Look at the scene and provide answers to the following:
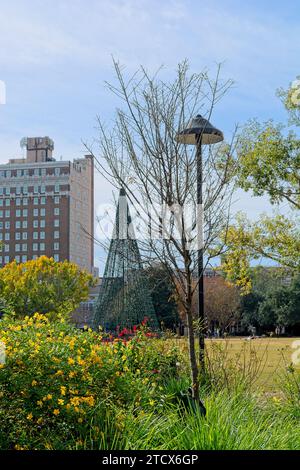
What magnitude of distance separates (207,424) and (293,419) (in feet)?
6.09

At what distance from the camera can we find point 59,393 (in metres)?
4.69

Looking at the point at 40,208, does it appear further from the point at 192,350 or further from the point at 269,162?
the point at 192,350

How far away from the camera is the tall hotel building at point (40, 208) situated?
116 metres

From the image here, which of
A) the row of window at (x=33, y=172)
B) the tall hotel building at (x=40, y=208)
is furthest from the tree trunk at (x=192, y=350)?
the row of window at (x=33, y=172)

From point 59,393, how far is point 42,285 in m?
40.4

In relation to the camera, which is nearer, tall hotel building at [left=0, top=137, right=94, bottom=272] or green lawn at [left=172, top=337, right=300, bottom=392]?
green lawn at [left=172, top=337, right=300, bottom=392]

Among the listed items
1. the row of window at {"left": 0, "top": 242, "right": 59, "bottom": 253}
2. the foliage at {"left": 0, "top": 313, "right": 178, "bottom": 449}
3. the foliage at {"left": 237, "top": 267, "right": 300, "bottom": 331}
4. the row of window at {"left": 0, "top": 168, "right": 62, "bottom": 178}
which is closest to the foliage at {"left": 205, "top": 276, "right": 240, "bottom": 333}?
the foliage at {"left": 237, "top": 267, "right": 300, "bottom": 331}

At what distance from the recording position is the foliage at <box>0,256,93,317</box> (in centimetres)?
4388

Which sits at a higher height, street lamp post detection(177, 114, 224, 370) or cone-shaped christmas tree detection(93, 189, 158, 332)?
street lamp post detection(177, 114, 224, 370)

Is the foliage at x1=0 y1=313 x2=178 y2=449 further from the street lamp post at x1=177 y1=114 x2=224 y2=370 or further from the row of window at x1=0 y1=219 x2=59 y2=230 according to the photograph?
the row of window at x1=0 y1=219 x2=59 y2=230

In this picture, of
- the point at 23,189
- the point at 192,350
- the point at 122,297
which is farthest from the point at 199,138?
the point at 23,189

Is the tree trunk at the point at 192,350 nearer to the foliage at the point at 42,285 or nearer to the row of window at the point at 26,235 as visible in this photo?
the foliage at the point at 42,285

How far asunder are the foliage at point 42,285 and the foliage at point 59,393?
125ft

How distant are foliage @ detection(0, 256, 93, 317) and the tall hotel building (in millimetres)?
68367
